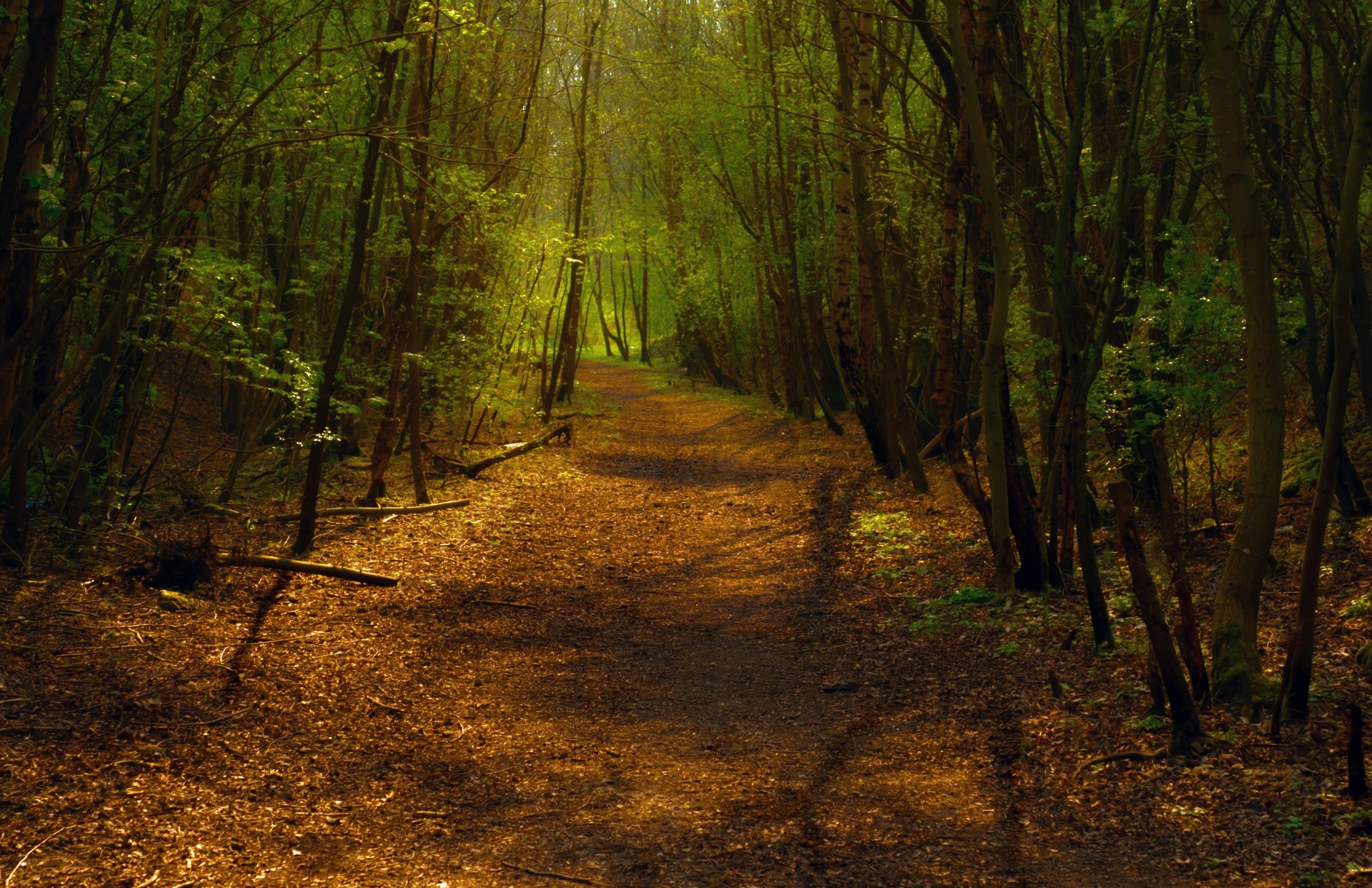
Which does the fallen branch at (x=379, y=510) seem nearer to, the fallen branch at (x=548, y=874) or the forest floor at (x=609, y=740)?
the forest floor at (x=609, y=740)

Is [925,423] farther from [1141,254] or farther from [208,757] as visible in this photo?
[208,757]

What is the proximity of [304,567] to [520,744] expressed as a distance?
14.3 feet

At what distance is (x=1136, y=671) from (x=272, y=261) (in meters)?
13.1

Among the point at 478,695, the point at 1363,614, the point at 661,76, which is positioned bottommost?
the point at 478,695

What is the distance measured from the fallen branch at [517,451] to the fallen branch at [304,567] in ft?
21.4

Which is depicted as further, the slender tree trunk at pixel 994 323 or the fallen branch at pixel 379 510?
the fallen branch at pixel 379 510

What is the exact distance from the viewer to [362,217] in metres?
9.80

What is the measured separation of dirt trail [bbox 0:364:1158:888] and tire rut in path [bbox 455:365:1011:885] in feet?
0.07

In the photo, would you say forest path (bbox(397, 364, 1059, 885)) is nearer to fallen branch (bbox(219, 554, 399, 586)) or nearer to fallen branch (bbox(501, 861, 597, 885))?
fallen branch (bbox(501, 861, 597, 885))

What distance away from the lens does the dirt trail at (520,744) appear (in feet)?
14.8

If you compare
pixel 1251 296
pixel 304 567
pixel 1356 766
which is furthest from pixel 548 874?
pixel 304 567

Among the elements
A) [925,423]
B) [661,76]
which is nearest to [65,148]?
[925,423]

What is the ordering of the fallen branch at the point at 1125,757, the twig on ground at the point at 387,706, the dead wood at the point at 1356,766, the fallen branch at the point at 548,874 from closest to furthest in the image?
the fallen branch at the point at 548,874, the dead wood at the point at 1356,766, the fallen branch at the point at 1125,757, the twig on ground at the point at 387,706

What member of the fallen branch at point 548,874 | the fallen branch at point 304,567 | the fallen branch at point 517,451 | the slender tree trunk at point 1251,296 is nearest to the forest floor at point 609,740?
the fallen branch at point 548,874
